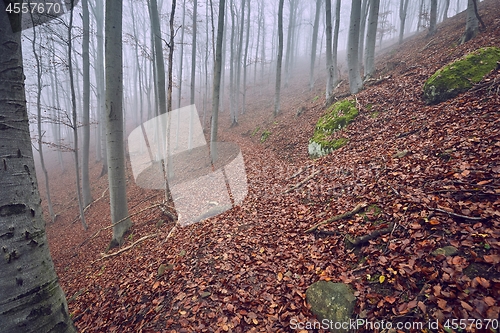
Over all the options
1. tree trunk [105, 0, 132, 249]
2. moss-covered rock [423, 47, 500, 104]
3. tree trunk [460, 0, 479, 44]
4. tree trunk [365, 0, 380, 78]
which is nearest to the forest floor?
moss-covered rock [423, 47, 500, 104]

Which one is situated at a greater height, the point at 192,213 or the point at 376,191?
the point at 376,191

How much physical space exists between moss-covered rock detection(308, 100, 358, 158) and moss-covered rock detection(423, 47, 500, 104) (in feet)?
8.10

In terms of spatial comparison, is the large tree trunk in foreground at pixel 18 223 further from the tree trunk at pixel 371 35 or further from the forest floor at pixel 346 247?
the tree trunk at pixel 371 35

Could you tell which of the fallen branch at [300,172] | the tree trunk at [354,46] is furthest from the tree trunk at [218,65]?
the tree trunk at [354,46]

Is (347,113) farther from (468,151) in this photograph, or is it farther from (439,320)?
(439,320)

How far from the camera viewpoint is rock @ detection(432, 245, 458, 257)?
277cm

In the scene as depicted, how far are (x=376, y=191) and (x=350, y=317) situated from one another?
8.66 feet

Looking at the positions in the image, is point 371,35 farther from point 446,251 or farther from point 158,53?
point 446,251

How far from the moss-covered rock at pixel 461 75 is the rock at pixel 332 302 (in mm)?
6773

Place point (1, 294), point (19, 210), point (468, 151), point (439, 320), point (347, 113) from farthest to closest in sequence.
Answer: point (347, 113)
point (468, 151)
point (439, 320)
point (19, 210)
point (1, 294)

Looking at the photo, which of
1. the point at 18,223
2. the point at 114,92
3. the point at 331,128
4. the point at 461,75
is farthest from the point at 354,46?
the point at 18,223

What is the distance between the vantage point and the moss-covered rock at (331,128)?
8.08 m

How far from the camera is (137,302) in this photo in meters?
3.81

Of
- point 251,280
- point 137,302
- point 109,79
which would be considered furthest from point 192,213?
point 109,79
